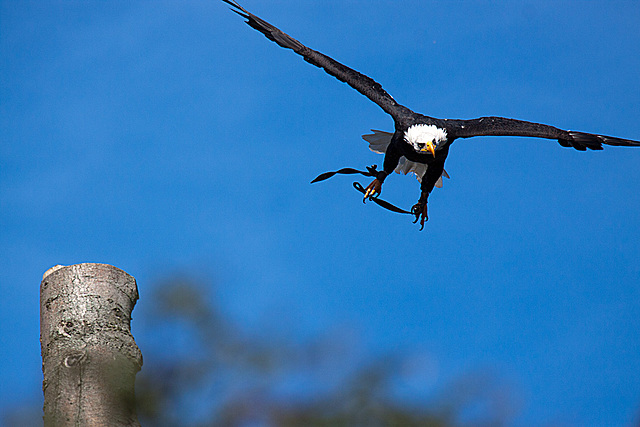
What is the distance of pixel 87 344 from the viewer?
343 cm

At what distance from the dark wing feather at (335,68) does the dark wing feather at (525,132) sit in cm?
54

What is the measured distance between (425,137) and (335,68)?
1.09m

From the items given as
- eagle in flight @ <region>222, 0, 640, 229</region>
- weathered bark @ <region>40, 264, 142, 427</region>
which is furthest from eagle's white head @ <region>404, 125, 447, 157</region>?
weathered bark @ <region>40, 264, 142, 427</region>

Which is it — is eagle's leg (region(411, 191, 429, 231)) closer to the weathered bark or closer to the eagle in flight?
the eagle in flight

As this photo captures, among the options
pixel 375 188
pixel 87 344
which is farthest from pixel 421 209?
pixel 87 344

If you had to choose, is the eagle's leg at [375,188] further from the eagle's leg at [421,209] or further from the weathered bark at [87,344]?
the weathered bark at [87,344]

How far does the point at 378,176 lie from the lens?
20.1ft

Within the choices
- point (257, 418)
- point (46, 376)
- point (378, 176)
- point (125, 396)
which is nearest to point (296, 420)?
point (257, 418)

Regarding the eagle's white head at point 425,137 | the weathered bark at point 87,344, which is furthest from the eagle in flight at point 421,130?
the weathered bark at point 87,344

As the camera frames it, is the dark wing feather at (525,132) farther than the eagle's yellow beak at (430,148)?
Yes

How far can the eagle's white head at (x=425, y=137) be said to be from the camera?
6055 millimetres

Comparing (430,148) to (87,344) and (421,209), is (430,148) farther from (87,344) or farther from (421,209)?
(87,344)

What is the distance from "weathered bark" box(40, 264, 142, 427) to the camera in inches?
121

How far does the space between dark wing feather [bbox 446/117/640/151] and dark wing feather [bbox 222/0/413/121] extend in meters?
0.54
